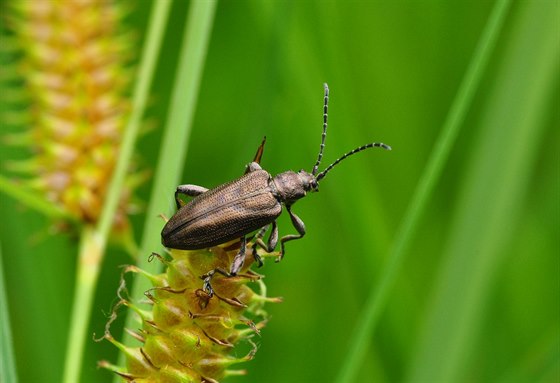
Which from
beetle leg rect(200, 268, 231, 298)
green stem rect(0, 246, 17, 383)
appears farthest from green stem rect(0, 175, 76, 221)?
beetle leg rect(200, 268, 231, 298)

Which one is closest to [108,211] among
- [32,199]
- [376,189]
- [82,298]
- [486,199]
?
[32,199]

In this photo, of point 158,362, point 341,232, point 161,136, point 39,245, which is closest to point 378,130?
point 341,232

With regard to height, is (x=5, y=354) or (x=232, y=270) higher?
(x=232, y=270)

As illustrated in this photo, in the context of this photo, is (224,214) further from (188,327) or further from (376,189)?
(376,189)

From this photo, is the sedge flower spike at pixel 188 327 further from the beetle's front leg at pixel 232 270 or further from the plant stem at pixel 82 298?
the plant stem at pixel 82 298

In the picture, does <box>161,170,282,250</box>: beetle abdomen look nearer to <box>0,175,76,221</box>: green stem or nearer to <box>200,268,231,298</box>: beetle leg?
<box>200,268,231,298</box>: beetle leg

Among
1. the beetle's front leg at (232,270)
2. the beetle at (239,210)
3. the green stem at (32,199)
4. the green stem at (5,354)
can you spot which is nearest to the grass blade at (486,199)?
the beetle at (239,210)

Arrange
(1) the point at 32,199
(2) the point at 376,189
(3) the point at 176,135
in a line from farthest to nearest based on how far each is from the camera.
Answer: (2) the point at 376,189
(1) the point at 32,199
(3) the point at 176,135

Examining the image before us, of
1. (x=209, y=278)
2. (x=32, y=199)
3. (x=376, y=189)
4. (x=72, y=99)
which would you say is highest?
(x=72, y=99)

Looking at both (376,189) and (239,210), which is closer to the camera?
(239,210)
